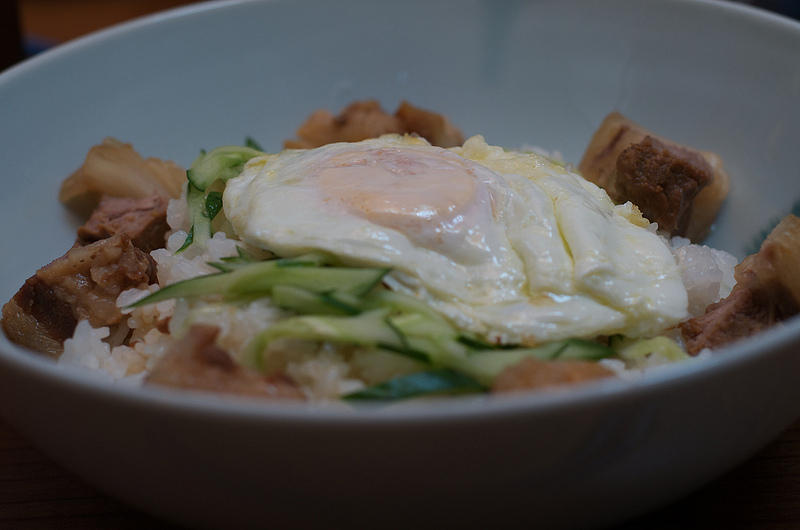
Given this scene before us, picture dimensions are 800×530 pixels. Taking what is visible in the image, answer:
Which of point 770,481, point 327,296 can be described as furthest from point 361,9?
point 770,481

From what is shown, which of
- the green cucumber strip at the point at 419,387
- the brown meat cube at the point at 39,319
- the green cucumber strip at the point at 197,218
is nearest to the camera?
the green cucumber strip at the point at 419,387

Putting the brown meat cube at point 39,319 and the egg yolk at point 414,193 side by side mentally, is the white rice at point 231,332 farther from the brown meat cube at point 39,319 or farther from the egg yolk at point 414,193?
the egg yolk at point 414,193

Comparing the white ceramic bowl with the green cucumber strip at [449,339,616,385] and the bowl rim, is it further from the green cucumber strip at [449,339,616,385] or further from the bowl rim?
the green cucumber strip at [449,339,616,385]

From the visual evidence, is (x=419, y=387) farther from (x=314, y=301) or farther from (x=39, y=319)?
(x=39, y=319)

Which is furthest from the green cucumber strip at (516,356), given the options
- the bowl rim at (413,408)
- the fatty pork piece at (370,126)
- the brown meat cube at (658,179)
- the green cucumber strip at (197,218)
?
the fatty pork piece at (370,126)

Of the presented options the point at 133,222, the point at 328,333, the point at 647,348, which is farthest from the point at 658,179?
the point at 133,222

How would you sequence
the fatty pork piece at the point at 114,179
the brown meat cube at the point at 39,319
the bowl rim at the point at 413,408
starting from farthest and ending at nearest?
the fatty pork piece at the point at 114,179 < the brown meat cube at the point at 39,319 < the bowl rim at the point at 413,408

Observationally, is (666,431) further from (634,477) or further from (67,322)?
(67,322)
